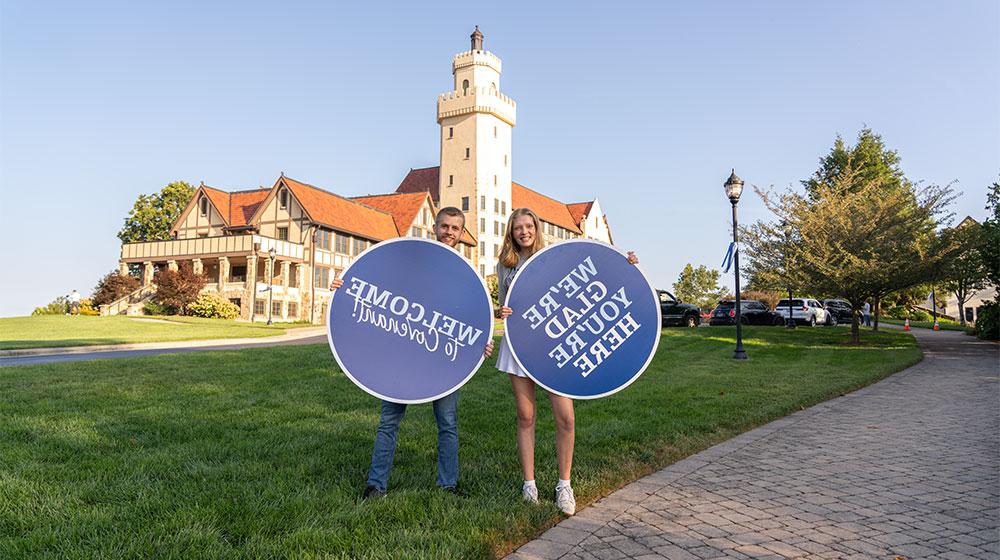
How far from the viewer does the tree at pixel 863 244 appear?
1853 centimetres

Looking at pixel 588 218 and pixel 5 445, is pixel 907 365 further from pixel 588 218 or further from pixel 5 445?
pixel 588 218

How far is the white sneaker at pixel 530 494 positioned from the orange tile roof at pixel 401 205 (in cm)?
4618

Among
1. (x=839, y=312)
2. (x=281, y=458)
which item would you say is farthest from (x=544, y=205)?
(x=281, y=458)

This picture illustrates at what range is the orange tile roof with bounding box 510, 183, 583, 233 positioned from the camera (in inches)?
2680

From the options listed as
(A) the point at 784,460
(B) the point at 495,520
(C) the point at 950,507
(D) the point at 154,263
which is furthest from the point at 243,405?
(D) the point at 154,263

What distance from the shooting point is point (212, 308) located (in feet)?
120

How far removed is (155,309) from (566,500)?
A: 40.9 meters

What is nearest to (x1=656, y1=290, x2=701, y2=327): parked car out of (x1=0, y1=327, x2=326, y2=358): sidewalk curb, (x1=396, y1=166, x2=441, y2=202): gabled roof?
(x1=0, y1=327, x2=326, y2=358): sidewalk curb

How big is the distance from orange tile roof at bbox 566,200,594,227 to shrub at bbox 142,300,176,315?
49.9 meters

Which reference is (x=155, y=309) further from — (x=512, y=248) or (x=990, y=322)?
(x=990, y=322)

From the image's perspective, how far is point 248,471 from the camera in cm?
442

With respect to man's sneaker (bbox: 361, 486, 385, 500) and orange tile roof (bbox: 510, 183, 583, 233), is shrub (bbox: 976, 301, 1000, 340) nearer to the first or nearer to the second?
man's sneaker (bbox: 361, 486, 385, 500)

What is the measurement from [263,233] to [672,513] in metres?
43.3

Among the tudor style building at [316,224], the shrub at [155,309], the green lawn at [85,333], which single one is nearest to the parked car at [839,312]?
the tudor style building at [316,224]
